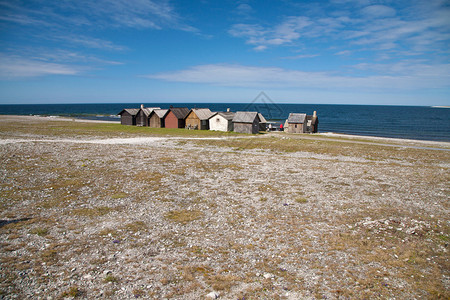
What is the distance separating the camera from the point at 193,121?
70.2 m

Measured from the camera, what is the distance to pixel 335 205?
16125mm

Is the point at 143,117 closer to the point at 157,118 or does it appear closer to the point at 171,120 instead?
the point at 157,118

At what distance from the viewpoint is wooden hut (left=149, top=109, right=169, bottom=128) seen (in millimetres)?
73919

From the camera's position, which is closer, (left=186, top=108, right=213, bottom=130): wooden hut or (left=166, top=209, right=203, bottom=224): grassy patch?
(left=166, top=209, right=203, bottom=224): grassy patch

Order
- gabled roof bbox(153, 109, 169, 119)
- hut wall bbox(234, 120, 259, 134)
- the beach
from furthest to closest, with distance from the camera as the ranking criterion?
gabled roof bbox(153, 109, 169, 119), hut wall bbox(234, 120, 259, 134), the beach

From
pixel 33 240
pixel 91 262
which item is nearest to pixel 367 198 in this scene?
pixel 91 262

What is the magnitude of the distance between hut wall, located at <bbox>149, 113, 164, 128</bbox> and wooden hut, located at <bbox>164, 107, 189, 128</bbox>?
5.97 ft

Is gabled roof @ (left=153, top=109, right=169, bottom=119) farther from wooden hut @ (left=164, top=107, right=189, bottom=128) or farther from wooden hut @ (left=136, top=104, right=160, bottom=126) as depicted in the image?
wooden hut @ (left=136, top=104, right=160, bottom=126)

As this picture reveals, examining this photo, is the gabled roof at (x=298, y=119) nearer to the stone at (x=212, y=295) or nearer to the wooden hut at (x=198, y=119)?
the wooden hut at (x=198, y=119)

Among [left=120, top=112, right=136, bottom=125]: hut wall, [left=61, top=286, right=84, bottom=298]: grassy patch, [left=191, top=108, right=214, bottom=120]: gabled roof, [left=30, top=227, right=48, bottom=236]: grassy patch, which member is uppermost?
[left=191, top=108, right=214, bottom=120]: gabled roof

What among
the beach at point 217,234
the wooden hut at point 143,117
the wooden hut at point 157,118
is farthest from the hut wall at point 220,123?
the beach at point 217,234

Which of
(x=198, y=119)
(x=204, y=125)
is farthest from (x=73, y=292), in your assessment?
(x=198, y=119)

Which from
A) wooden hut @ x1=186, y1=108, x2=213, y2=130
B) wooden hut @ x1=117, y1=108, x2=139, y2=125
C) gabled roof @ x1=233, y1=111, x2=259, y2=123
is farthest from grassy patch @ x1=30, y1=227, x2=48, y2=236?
wooden hut @ x1=117, y1=108, x2=139, y2=125

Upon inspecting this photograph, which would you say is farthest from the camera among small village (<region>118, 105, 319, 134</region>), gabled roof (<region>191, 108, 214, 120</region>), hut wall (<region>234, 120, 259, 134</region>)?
gabled roof (<region>191, 108, 214, 120</region>)
